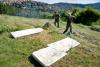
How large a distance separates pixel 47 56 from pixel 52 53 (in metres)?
0.51

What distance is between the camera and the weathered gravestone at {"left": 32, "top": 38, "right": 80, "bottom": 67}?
9954 millimetres

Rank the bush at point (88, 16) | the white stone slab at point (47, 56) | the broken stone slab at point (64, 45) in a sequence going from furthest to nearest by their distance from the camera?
the bush at point (88, 16) → the broken stone slab at point (64, 45) → the white stone slab at point (47, 56)

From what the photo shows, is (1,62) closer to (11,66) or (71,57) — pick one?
(11,66)

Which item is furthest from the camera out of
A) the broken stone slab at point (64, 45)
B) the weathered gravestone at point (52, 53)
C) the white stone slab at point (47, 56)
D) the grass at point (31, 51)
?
the broken stone slab at point (64, 45)

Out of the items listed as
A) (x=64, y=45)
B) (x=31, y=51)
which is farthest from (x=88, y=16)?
(x=31, y=51)

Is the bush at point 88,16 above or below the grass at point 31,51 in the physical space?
below

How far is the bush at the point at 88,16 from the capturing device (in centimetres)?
4789

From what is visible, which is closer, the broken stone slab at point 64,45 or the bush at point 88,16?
the broken stone slab at point 64,45

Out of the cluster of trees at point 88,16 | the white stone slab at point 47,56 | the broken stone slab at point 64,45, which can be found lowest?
the cluster of trees at point 88,16

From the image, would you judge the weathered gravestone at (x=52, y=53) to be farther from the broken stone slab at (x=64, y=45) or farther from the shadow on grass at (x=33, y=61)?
the shadow on grass at (x=33, y=61)

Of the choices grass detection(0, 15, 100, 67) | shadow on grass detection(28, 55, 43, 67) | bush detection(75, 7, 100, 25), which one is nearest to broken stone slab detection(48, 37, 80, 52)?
grass detection(0, 15, 100, 67)

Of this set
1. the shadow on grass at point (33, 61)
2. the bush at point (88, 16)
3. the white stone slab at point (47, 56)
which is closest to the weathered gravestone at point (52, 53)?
the white stone slab at point (47, 56)

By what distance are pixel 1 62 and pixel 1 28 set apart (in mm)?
4955

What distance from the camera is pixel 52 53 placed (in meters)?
10.8
